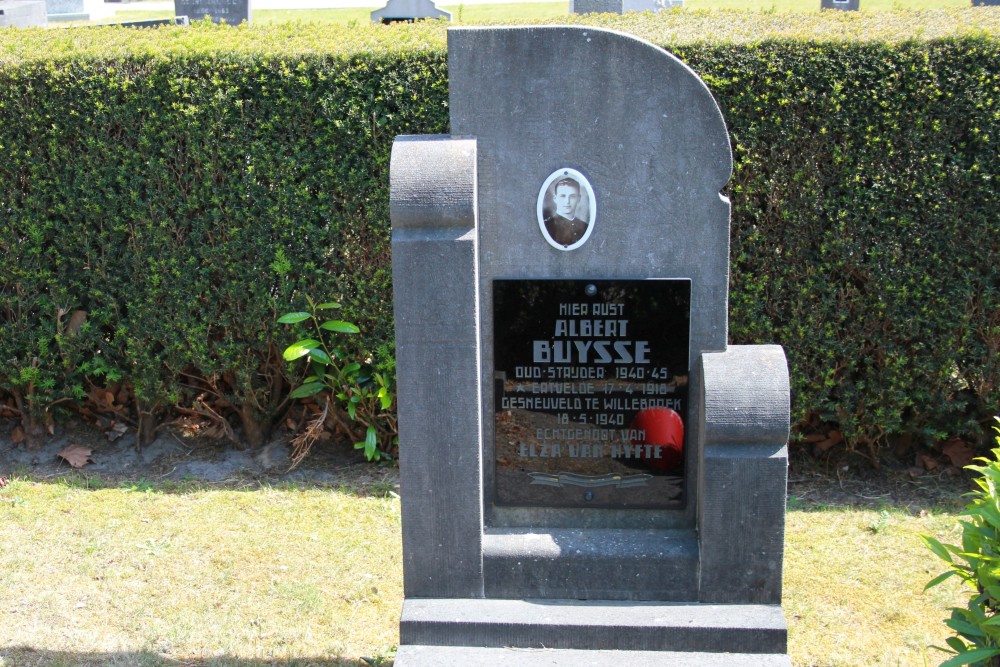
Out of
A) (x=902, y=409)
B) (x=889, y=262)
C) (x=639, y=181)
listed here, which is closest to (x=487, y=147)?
(x=639, y=181)

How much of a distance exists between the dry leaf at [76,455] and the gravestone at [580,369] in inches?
127

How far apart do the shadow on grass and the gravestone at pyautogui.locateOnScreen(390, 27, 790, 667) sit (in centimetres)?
72

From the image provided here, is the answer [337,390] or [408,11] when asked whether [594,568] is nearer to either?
[337,390]

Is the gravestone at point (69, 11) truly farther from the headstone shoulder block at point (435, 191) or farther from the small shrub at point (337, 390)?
the headstone shoulder block at point (435, 191)

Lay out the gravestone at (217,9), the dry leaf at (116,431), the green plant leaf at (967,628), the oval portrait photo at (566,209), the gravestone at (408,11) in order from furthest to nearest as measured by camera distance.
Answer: the gravestone at (408,11)
the gravestone at (217,9)
the dry leaf at (116,431)
the oval portrait photo at (566,209)
the green plant leaf at (967,628)

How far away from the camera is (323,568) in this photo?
15.6 feet

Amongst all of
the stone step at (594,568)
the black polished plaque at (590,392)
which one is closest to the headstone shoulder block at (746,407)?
the black polished plaque at (590,392)

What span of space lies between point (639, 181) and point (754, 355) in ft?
2.44

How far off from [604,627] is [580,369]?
90cm

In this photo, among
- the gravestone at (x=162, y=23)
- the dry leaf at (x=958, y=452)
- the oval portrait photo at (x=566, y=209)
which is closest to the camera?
the oval portrait photo at (x=566, y=209)

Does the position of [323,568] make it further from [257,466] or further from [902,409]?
[902,409]

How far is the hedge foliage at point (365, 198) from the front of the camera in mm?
5168

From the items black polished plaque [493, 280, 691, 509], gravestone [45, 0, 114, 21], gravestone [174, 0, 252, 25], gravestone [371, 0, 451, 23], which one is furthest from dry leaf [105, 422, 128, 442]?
gravestone [45, 0, 114, 21]

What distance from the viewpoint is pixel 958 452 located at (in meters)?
5.64
